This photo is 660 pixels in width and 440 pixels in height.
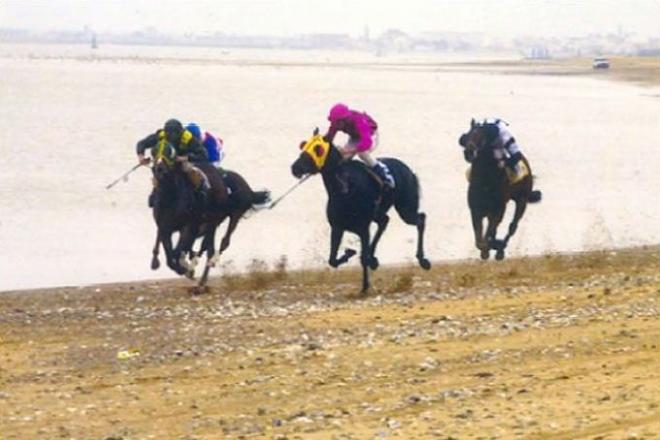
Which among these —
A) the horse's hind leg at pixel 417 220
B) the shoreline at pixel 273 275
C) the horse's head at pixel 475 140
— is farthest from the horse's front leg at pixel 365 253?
the shoreline at pixel 273 275

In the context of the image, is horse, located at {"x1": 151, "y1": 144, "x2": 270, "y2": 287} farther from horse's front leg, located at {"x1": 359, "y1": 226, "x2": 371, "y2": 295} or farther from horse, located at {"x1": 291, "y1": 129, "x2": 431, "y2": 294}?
horse's front leg, located at {"x1": 359, "y1": 226, "x2": 371, "y2": 295}

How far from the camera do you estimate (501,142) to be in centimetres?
2006

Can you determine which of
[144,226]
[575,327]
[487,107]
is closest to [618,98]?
[487,107]

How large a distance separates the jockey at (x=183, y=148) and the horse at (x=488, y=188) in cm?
267

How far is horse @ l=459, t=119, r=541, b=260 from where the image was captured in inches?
786

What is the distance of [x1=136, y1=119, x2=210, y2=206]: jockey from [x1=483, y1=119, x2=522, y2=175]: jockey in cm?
292

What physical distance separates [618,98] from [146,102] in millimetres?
22646

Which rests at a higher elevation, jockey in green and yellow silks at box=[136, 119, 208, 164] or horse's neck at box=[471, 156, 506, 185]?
jockey in green and yellow silks at box=[136, 119, 208, 164]

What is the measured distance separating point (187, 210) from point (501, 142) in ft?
10.9

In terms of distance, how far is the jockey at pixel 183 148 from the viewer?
63.2 ft

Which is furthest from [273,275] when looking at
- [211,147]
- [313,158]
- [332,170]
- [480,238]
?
[313,158]

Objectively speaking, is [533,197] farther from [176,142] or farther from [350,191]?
[176,142]

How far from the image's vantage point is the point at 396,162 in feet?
66.4

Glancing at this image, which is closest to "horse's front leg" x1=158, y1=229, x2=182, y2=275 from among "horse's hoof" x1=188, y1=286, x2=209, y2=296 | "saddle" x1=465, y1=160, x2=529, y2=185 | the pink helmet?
"horse's hoof" x1=188, y1=286, x2=209, y2=296
